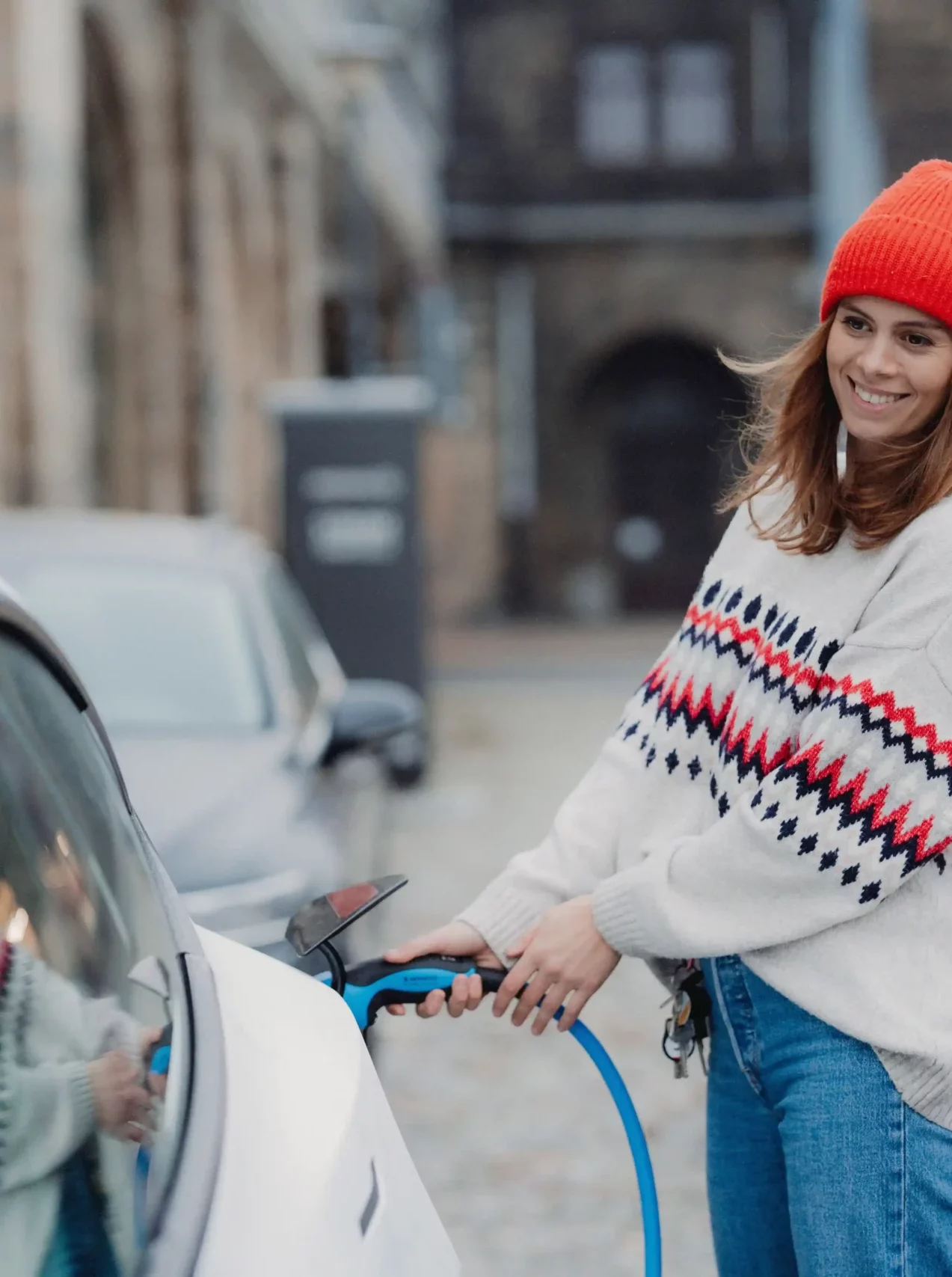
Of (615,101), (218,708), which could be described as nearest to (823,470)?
(218,708)

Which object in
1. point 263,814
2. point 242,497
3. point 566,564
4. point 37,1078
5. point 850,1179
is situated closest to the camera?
point 37,1078

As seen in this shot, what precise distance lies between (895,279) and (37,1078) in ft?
→ 3.44

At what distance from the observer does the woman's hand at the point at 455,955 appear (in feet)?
5.81

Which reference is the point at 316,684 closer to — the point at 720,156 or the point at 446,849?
the point at 446,849

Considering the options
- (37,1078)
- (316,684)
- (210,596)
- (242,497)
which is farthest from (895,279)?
(242,497)

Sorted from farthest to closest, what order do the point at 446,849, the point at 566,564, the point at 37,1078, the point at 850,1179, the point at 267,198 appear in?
the point at 566,564 < the point at 267,198 < the point at 446,849 < the point at 850,1179 < the point at 37,1078

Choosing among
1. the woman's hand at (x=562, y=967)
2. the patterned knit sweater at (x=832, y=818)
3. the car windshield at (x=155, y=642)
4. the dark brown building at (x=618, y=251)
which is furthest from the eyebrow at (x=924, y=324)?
the dark brown building at (x=618, y=251)

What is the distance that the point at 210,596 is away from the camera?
4.97 m

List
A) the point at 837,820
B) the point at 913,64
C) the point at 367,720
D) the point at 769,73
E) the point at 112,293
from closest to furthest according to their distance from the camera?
the point at 837,820 → the point at 367,720 → the point at 112,293 → the point at 913,64 → the point at 769,73

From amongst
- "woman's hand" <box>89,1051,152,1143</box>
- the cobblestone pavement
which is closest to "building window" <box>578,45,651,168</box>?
the cobblestone pavement

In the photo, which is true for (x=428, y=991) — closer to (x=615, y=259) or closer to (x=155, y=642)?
(x=155, y=642)

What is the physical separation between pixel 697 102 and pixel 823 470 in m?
27.4

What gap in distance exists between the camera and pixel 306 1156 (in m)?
1.34

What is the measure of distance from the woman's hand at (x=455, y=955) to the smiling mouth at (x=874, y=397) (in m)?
0.66
